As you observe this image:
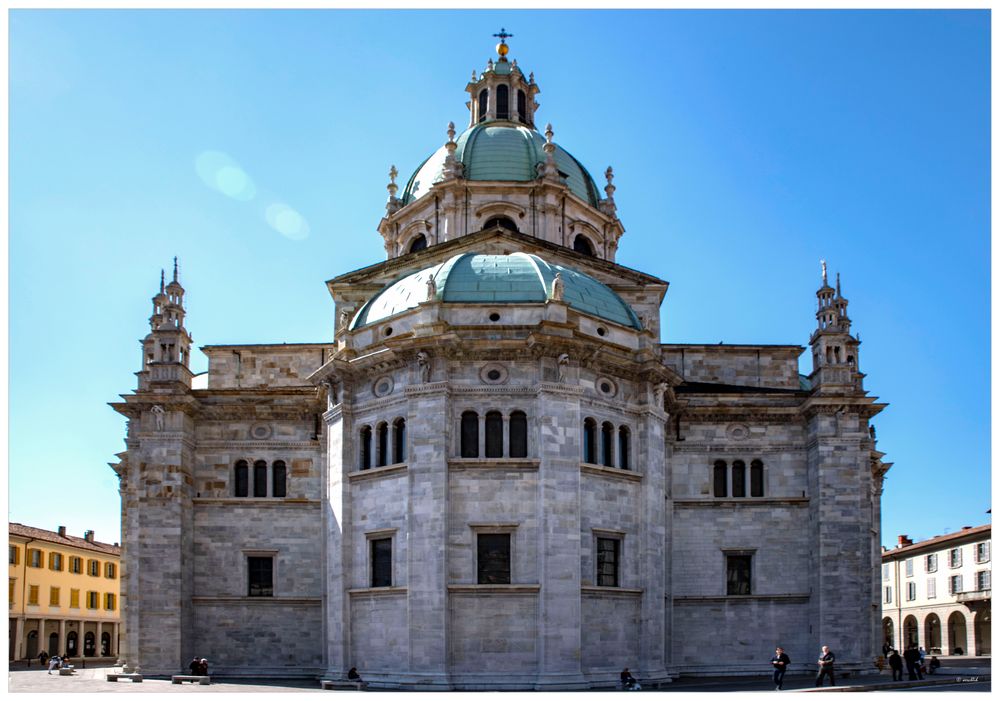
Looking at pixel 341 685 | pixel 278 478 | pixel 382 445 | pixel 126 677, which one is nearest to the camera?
pixel 341 685

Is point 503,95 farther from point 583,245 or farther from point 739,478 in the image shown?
point 739,478

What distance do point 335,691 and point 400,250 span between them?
2263 centimetres

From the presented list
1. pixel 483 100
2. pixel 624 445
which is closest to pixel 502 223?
pixel 483 100

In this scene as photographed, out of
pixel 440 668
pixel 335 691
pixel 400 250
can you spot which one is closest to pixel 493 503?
pixel 440 668

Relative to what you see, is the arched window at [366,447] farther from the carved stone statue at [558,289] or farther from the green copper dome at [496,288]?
the carved stone statue at [558,289]

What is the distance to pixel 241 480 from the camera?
40250 mm

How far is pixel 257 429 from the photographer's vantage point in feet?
132

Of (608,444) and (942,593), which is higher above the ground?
(608,444)

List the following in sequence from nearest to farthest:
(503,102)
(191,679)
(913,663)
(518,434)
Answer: (518,434) → (191,679) → (913,663) → (503,102)

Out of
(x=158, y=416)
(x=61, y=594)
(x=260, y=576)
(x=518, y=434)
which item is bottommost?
(x=61, y=594)

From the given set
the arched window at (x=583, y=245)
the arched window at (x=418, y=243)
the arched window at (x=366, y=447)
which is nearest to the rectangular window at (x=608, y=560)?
the arched window at (x=366, y=447)

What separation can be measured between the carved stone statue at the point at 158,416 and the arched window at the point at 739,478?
22191 millimetres

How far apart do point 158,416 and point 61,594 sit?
1365 inches

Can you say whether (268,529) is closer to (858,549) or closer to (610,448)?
(610,448)
